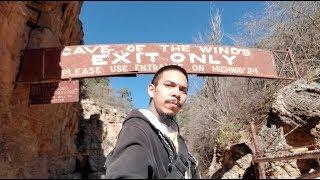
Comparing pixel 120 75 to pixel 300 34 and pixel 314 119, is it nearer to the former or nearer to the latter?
pixel 314 119

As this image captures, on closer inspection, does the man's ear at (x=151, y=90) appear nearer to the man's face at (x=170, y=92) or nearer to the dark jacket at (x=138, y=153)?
the man's face at (x=170, y=92)

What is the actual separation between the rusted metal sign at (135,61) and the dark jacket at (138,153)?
23.1 ft

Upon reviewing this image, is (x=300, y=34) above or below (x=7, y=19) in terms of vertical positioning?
above

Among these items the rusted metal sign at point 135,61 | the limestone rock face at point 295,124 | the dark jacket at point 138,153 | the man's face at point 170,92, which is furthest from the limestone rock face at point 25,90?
the limestone rock face at point 295,124

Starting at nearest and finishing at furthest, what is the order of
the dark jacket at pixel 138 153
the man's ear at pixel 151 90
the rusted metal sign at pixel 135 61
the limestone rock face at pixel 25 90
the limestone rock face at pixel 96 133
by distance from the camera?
the dark jacket at pixel 138 153 < the man's ear at pixel 151 90 < the limestone rock face at pixel 25 90 < the rusted metal sign at pixel 135 61 < the limestone rock face at pixel 96 133

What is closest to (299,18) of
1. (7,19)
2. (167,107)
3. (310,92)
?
(310,92)

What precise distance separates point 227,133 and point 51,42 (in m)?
9.85

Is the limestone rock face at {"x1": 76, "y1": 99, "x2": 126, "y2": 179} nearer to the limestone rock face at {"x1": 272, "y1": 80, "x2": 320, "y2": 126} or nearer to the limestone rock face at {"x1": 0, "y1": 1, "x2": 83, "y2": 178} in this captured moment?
the limestone rock face at {"x1": 0, "y1": 1, "x2": 83, "y2": 178}

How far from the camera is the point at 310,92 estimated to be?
12.9m

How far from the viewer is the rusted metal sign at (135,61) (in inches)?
367

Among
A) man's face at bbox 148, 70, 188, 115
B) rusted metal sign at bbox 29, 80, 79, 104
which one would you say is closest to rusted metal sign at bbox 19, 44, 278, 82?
rusted metal sign at bbox 29, 80, 79, 104

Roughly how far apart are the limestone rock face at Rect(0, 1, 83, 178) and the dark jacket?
17.7 feet

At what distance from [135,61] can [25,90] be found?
3.08 m

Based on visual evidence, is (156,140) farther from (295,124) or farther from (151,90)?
(295,124)
